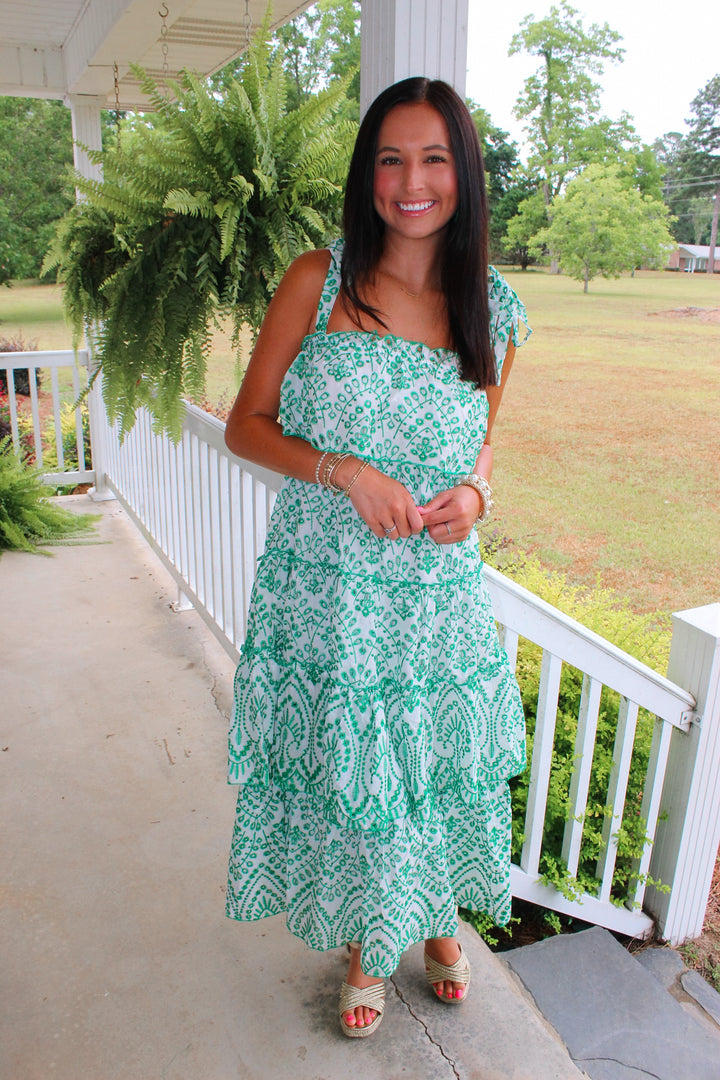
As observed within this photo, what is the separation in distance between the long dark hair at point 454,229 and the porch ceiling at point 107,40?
6.13 ft

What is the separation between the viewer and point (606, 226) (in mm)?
5070

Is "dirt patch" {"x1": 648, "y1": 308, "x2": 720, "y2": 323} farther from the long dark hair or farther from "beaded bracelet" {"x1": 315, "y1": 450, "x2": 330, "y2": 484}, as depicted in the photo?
"beaded bracelet" {"x1": 315, "y1": 450, "x2": 330, "y2": 484}

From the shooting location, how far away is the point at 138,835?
191 centimetres

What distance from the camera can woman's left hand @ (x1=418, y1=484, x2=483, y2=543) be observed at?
1.17 metres

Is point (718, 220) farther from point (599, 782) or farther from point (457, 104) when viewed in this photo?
point (457, 104)

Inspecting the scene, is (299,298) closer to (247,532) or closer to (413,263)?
(413,263)

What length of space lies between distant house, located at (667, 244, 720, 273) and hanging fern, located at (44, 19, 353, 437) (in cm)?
382

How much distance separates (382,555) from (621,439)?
277 inches

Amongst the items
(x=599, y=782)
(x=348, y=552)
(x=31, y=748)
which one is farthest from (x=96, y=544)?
(x=348, y=552)

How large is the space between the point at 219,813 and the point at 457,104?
5.34ft

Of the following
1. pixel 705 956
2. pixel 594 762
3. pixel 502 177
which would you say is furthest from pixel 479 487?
pixel 502 177

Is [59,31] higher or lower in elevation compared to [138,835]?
higher

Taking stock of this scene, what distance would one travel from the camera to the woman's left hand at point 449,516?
46.2 inches

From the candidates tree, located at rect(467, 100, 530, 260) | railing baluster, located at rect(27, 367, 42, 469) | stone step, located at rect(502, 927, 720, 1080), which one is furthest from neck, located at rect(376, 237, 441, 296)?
tree, located at rect(467, 100, 530, 260)
